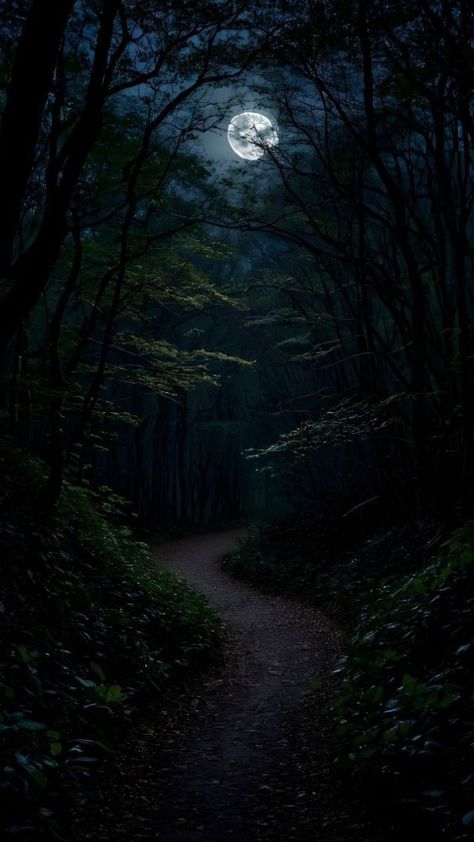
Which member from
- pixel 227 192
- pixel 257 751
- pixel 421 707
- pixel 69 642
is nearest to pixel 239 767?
pixel 257 751

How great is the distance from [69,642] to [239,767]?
6.26 ft

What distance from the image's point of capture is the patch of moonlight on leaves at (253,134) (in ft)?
35.1

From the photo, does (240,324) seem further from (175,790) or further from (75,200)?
(175,790)

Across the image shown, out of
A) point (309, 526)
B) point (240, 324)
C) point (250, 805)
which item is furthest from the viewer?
point (240, 324)

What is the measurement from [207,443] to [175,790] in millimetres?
25731

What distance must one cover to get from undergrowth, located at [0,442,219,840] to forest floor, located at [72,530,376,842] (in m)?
0.27

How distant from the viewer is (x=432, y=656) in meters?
4.81

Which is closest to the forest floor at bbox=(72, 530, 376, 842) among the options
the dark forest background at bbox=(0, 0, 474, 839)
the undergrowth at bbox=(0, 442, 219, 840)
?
the undergrowth at bbox=(0, 442, 219, 840)

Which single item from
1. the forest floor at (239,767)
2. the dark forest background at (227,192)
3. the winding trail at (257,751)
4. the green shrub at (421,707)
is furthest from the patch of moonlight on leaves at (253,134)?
the forest floor at (239,767)

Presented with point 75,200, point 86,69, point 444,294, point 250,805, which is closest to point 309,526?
point 444,294

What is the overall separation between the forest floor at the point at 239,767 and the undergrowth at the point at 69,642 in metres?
0.27

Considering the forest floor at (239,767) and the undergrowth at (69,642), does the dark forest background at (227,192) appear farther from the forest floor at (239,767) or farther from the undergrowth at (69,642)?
the forest floor at (239,767)

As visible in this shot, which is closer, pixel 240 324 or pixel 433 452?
pixel 433 452

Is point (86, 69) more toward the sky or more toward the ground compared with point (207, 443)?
more toward the sky
